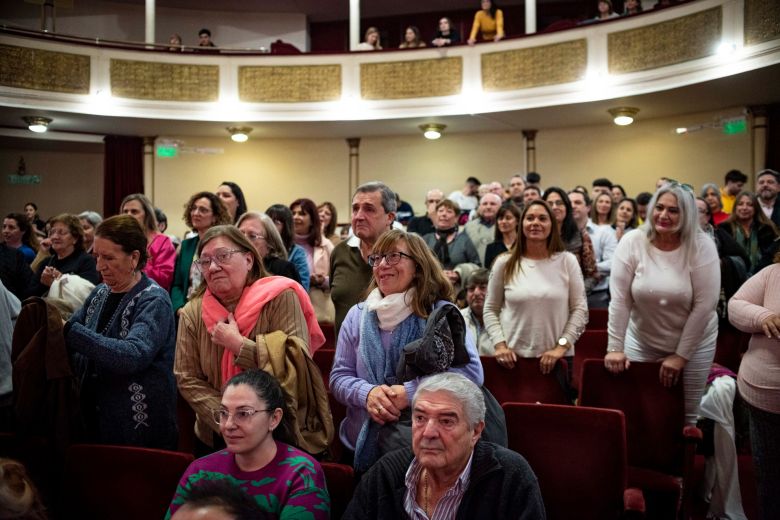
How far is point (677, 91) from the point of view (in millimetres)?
7270

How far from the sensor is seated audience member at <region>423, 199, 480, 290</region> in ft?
13.6

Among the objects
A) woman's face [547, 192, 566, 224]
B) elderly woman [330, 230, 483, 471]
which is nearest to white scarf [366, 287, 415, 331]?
elderly woman [330, 230, 483, 471]

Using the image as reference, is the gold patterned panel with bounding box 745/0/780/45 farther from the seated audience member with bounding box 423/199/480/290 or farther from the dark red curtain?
the dark red curtain

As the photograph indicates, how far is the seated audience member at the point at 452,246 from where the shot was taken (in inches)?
164

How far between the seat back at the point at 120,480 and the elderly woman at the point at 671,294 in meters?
1.70

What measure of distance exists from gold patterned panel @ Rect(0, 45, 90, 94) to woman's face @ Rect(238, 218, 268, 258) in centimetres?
664

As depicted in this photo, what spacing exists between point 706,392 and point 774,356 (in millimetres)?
823

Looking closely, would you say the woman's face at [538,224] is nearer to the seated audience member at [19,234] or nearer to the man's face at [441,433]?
the man's face at [441,433]

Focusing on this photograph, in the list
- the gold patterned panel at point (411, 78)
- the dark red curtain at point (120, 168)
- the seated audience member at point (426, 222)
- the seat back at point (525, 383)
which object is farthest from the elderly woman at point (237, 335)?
the dark red curtain at point (120, 168)

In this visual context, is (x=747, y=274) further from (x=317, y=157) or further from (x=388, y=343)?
(x=317, y=157)

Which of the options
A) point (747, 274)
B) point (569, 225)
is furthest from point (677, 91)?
point (569, 225)

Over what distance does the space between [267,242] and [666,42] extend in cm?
593

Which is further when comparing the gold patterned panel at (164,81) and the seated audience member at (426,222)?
the gold patterned panel at (164,81)

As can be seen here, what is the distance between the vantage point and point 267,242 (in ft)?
9.72
